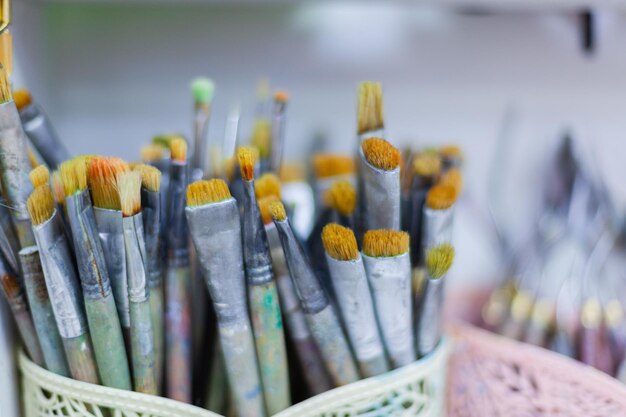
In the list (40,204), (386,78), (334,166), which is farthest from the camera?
(386,78)

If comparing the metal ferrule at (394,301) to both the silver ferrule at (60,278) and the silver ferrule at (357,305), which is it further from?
the silver ferrule at (60,278)

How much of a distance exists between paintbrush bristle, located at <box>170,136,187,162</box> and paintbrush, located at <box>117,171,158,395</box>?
4 cm

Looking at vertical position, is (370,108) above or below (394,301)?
above

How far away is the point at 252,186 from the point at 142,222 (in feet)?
0.21

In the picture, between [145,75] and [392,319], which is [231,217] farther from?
[145,75]

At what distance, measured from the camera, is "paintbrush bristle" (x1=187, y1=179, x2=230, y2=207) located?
0.32 m

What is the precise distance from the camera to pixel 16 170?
341 mm

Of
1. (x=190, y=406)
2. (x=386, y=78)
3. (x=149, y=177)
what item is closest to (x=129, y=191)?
(x=149, y=177)

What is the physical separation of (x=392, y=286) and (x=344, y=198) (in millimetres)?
61

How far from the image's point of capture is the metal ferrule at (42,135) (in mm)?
382

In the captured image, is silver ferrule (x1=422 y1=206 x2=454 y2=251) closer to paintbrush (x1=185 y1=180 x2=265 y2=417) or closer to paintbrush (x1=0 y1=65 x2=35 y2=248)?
paintbrush (x1=185 y1=180 x2=265 y2=417)

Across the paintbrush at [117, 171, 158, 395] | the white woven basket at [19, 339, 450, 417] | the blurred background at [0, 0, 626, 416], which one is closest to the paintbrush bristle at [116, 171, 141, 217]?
the paintbrush at [117, 171, 158, 395]

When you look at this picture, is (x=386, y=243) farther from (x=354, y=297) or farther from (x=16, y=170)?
(x=16, y=170)

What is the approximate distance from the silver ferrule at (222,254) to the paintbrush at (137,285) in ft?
0.09
